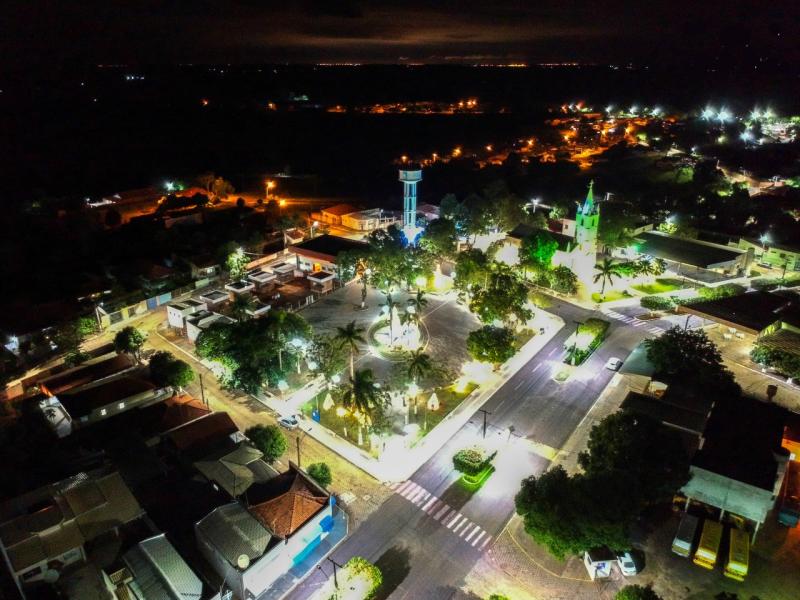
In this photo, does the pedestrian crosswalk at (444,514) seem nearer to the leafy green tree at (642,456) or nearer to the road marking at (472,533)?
the road marking at (472,533)

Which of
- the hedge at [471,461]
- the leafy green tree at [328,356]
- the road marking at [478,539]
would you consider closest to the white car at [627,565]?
the road marking at [478,539]

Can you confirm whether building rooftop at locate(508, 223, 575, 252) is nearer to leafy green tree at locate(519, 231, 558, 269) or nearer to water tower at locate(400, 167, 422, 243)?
leafy green tree at locate(519, 231, 558, 269)

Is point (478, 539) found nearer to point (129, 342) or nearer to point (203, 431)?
point (203, 431)

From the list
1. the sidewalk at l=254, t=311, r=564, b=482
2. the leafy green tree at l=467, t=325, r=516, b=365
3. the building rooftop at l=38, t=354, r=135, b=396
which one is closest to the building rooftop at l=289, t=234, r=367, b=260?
the leafy green tree at l=467, t=325, r=516, b=365

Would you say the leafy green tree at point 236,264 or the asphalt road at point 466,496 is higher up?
the leafy green tree at point 236,264

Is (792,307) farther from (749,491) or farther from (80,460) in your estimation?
(80,460)
